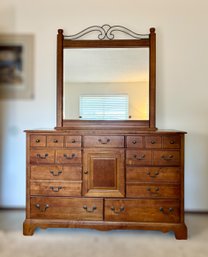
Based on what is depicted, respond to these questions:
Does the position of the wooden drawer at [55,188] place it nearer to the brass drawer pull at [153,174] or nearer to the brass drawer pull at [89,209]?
the brass drawer pull at [89,209]

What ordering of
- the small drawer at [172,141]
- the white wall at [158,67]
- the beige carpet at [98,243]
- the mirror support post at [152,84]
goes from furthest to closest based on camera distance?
the white wall at [158,67] → the mirror support post at [152,84] → the small drawer at [172,141] → the beige carpet at [98,243]

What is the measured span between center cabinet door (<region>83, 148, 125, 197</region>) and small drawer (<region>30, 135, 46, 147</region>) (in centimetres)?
38

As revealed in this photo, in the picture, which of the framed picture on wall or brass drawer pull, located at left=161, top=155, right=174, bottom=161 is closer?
brass drawer pull, located at left=161, top=155, right=174, bottom=161

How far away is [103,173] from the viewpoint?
2.14m

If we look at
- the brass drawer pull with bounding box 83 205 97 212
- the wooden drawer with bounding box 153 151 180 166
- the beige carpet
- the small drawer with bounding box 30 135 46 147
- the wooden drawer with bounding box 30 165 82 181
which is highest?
the small drawer with bounding box 30 135 46 147

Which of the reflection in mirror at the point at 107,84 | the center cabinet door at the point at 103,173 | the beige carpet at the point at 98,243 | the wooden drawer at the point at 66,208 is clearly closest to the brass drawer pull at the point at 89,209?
the wooden drawer at the point at 66,208

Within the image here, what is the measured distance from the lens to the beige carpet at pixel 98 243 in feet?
6.19

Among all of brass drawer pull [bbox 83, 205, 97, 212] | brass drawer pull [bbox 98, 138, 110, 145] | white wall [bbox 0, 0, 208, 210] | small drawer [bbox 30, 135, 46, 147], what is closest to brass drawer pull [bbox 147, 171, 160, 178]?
brass drawer pull [bbox 98, 138, 110, 145]

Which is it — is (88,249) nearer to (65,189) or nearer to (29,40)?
(65,189)

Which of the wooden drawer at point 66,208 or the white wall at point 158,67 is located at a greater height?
the white wall at point 158,67

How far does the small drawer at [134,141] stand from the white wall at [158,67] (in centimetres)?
69

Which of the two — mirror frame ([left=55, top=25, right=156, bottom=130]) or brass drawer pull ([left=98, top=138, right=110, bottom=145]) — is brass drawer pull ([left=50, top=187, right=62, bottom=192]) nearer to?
brass drawer pull ([left=98, top=138, right=110, bottom=145])

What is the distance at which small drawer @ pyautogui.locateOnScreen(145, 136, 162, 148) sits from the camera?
2.11 metres

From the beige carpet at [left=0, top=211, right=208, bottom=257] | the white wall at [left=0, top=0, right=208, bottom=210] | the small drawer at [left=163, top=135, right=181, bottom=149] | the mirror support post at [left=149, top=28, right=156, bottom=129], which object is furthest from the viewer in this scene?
the white wall at [left=0, top=0, right=208, bottom=210]
